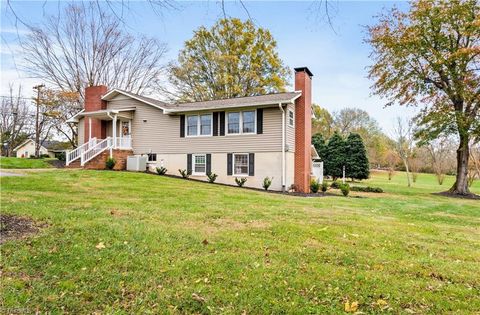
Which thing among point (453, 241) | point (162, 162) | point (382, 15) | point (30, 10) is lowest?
point (453, 241)

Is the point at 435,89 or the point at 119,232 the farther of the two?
the point at 435,89

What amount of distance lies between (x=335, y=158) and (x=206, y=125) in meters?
18.9

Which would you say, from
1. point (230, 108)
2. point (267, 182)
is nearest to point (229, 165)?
point (267, 182)

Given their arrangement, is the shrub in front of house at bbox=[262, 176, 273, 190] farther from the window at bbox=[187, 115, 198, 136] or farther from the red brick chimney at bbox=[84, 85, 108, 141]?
the red brick chimney at bbox=[84, 85, 108, 141]

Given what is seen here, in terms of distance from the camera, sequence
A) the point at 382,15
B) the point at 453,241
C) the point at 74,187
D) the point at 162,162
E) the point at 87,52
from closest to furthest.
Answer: the point at 453,241
the point at 74,187
the point at 162,162
the point at 382,15
the point at 87,52

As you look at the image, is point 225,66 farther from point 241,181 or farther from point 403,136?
point 403,136

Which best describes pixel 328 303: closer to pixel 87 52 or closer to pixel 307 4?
pixel 307 4

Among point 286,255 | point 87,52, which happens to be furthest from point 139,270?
point 87,52

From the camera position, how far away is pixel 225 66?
30.6 m

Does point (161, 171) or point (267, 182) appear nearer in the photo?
point (267, 182)

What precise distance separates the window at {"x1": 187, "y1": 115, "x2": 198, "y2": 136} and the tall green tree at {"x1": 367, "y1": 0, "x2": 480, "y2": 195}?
42.7 feet

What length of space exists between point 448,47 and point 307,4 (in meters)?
21.4

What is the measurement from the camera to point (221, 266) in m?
4.07

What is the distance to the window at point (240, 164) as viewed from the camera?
17781 millimetres
